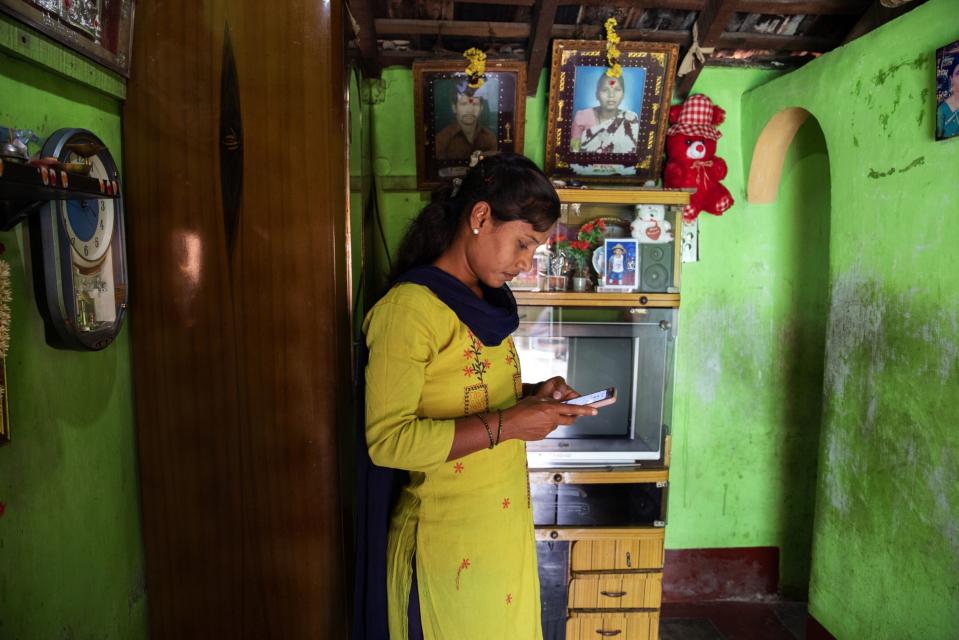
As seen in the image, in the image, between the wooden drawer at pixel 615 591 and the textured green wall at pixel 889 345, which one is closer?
the textured green wall at pixel 889 345

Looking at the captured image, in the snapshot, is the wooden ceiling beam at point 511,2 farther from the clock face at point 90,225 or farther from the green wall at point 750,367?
the clock face at point 90,225

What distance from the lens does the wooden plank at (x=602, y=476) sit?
7.14 feet

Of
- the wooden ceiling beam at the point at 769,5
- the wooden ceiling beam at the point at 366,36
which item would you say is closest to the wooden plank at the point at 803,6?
the wooden ceiling beam at the point at 769,5

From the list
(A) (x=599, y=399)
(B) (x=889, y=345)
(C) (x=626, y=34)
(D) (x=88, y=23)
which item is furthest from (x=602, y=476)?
(D) (x=88, y=23)

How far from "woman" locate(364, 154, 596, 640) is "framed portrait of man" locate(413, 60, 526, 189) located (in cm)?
118

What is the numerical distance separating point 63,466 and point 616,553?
182 cm

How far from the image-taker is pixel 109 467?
1.27 meters

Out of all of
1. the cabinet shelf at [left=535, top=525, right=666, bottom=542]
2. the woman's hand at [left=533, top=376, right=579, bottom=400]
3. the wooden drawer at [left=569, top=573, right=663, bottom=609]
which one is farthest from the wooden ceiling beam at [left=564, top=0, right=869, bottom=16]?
the wooden drawer at [left=569, top=573, right=663, bottom=609]

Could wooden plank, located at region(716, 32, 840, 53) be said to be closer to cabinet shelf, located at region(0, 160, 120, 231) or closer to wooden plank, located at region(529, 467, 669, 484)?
wooden plank, located at region(529, 467, 669, 484)

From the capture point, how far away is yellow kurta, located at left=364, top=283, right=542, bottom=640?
1105mm

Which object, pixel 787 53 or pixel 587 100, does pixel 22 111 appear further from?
pixel 787 53

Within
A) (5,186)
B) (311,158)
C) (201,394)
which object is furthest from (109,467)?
(311,158)

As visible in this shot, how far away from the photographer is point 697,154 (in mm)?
2473

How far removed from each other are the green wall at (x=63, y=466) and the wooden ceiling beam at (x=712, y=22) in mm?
1970
